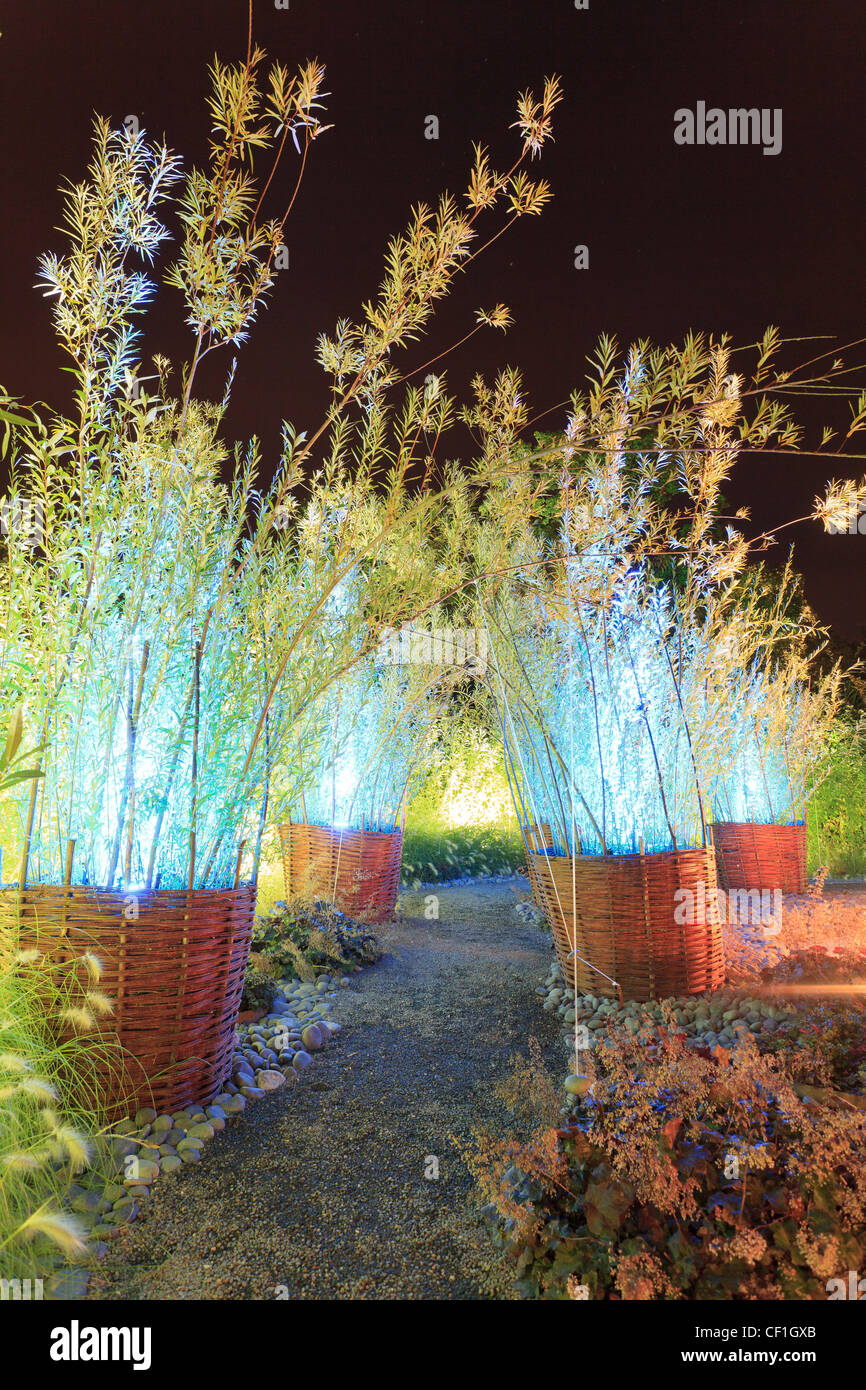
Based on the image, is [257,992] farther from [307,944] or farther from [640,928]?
[640,928]

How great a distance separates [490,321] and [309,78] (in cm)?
73

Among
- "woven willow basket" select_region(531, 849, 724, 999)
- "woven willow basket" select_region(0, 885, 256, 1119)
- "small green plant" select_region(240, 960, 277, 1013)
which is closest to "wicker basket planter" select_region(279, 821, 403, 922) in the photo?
"small green plant" select_region(240, 960, 277, 1013)

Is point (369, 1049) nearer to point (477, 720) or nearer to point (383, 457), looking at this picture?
point (383, 457)

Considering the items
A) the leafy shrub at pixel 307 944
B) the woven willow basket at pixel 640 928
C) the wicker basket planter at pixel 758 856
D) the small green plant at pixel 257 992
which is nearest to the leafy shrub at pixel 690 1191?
the woven willow basket at pixel 640 928

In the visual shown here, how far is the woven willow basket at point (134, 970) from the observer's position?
2.04 metres

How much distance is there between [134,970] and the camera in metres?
2.05

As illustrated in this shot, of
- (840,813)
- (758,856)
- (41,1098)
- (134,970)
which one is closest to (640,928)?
(134,970)

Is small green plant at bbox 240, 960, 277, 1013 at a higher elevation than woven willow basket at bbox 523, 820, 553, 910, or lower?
lower

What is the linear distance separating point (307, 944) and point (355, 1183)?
2069mm

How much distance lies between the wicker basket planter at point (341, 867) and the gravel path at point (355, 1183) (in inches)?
64.0

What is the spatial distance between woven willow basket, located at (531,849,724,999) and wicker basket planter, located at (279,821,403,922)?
210 cm

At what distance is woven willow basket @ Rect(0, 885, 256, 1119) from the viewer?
2.04 meters

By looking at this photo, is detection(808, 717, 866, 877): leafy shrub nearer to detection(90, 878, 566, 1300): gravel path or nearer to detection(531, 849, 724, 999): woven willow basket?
detection(531, 849, 724, 999): woven willow basket
